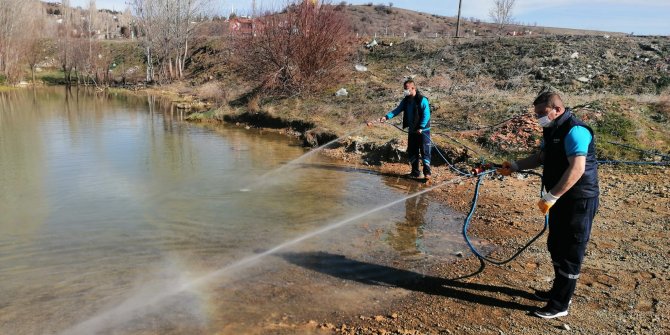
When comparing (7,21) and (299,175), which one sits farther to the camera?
(7,21)

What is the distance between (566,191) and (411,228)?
10.6 ft

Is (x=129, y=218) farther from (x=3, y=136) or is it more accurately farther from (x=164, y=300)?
(x=3, y=136)

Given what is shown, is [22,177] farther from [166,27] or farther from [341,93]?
[166,27]

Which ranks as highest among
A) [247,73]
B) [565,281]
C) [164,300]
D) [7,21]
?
[7,21]

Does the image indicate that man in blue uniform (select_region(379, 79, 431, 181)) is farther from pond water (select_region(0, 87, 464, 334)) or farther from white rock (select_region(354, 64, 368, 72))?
white rock (select_region(354, 64, 368, 72))

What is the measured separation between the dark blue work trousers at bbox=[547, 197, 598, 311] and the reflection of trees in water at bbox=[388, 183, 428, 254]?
210 centimetres

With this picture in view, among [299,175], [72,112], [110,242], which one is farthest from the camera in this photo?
[72,112]

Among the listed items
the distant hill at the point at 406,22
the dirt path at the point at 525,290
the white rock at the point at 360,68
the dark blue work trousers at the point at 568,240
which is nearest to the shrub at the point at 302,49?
the white rock at the point at 360,68

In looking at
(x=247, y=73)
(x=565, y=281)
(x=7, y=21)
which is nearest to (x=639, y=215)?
(x=565, y=281)

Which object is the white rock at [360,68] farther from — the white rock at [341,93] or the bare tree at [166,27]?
the bare tree at [166,27]

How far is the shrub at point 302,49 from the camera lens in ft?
71.3

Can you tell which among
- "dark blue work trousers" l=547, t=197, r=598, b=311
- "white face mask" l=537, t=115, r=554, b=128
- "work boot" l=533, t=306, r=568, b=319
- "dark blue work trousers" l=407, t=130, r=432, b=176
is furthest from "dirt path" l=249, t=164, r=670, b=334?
"dark blue work trousers" l=407, t=130, r=432, b=176

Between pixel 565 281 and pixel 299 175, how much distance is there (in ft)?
22.8

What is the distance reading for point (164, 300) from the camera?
5.01 m
